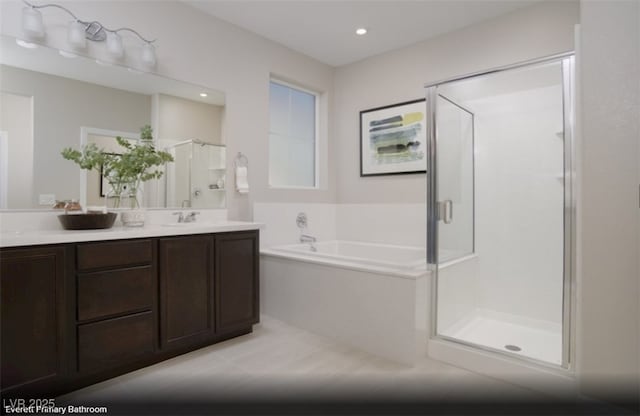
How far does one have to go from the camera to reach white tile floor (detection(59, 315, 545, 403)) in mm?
1905

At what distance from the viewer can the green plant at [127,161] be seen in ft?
7.63

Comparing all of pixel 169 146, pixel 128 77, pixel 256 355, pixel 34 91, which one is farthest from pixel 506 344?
pixel 34 91

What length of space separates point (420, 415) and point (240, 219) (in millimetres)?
2173

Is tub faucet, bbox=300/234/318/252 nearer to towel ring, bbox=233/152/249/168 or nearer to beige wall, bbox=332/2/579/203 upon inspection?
beige wall, bbox=332/2/579/203

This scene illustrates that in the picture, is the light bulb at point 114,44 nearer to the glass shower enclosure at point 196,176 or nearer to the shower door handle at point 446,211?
the glass shower enclosure at point 196,176

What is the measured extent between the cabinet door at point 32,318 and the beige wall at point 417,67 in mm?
2864

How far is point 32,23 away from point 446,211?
288 centimetres

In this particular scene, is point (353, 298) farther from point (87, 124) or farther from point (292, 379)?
point (87, 124)

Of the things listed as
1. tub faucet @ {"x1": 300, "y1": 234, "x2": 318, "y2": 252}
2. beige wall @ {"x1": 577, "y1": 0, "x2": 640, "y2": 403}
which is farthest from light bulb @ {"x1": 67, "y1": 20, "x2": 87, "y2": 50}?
beige wall @ {"x1": 577, "y1": 0, "x2": 640, "y2": 403}

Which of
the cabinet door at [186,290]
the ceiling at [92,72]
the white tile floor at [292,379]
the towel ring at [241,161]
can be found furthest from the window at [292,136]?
the white tile floor at [292,379]

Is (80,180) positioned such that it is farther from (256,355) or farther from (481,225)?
(481,225)

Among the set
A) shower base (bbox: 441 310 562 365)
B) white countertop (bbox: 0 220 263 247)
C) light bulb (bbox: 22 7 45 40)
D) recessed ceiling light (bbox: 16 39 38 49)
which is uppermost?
light bulb (bbox: 22 7 45 40)

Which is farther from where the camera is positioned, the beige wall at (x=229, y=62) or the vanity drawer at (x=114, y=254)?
the beige wall at (x=229, y=62)

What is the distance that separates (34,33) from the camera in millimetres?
2123
